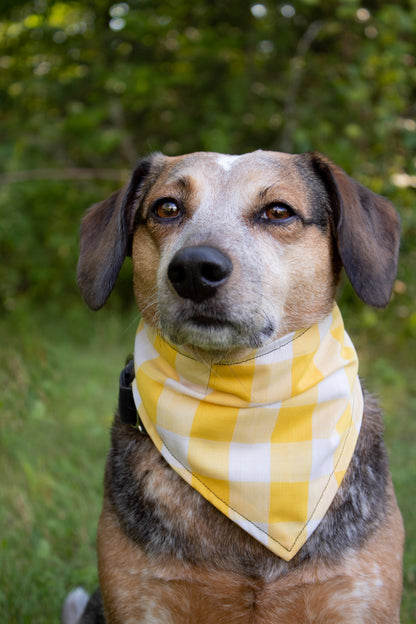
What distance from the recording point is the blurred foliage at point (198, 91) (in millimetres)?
6348

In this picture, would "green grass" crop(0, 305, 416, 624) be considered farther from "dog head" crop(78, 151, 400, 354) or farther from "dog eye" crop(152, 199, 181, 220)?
"dog eye" crop(152, 199, 181, 220)

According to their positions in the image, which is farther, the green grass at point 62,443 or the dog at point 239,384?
the green grass at point 62,443

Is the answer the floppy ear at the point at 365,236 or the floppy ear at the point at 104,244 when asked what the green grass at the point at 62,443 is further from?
the floppy ear at the point at 365,236

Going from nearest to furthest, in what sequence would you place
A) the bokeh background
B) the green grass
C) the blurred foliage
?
the green grass
the bokeh background
the blurred foliage

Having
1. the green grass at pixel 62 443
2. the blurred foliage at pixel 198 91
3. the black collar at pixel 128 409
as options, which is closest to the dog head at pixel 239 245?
the black collar at pixel 128 409

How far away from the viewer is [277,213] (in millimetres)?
2561

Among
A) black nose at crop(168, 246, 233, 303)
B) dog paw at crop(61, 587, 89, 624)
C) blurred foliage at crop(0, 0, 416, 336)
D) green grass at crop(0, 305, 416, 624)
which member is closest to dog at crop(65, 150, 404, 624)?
black nose at crop(168, 246, 233, 303)

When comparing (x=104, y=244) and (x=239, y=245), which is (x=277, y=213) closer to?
(x=239, y=245)

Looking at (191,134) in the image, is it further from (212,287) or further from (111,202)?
(212,287)

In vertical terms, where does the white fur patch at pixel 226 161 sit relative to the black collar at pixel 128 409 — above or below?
above

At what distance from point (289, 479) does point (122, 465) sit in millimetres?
709

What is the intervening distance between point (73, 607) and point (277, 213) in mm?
2223

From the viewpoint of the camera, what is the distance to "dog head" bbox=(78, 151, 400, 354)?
2180 millimetres

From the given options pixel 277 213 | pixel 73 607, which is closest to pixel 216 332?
pixel 277 213
